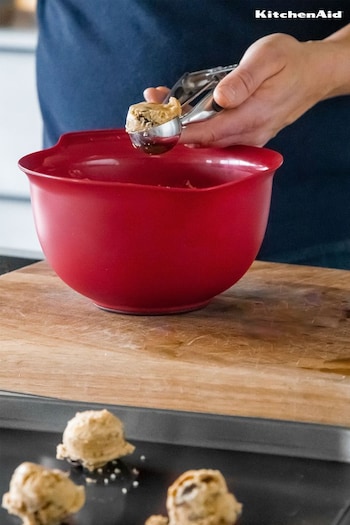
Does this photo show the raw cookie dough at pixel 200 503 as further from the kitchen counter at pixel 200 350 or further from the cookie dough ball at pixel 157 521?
the kitchen counter at pixel 200 350

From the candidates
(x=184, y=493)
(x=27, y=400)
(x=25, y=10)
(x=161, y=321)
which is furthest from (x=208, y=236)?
(x=25, y=10)

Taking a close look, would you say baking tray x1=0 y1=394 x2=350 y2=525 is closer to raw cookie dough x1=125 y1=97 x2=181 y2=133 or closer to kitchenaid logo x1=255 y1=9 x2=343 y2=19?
raw cookie dough x1=125 y1=97 x2=181 y2=133

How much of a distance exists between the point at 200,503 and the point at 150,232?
0.34m

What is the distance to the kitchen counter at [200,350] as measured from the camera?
755mm

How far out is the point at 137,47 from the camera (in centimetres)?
118

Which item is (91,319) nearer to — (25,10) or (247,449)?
(247,449)

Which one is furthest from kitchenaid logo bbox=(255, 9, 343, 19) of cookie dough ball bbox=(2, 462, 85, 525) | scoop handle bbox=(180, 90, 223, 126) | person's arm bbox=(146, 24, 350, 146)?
cookie dough ball bbox=(2, 462, 85, 525)

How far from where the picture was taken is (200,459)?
2.15 feet

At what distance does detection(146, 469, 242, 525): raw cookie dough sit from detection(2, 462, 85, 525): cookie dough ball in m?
0.05

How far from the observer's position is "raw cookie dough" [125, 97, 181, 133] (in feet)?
2.94

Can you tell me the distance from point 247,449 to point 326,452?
51 millimetres

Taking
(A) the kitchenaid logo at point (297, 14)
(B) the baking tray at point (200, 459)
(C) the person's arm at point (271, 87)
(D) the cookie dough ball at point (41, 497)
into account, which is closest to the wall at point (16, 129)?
(A) the kitchenaid logo at point (297, 14)

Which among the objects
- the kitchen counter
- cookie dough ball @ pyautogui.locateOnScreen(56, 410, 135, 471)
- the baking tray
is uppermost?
cookie dough ball @ pyautogui.locateOnScreen(56, 410, 135, 471)

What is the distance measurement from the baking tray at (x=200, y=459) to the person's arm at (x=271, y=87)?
36 centimetres
